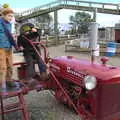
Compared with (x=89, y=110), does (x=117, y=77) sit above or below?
above

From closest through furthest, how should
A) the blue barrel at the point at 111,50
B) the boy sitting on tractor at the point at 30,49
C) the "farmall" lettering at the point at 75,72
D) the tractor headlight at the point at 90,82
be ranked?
the tractor headlight at the point at 90,82
the "farmall" lettering at the point at 75,72
the boy sitting on tractor at the point at 30,49
the blue barrel at the point at 111,50


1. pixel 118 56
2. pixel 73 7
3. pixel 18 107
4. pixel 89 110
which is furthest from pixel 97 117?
pixel 73 7

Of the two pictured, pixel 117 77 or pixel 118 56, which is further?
pixel 118 56

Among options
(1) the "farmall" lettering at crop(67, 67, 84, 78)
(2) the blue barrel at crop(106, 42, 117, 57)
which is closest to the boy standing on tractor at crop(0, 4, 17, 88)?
(1) the "farmall" lettering at crop(67, 67, 84, 78)

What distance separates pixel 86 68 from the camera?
4.48 m

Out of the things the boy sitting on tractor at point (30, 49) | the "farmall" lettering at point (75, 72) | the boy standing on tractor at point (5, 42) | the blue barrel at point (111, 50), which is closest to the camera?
the "farmall" lettering at point (75, 72)

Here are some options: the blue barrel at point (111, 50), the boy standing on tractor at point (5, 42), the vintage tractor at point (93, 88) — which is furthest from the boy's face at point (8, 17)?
the blue barrel at point (111, 50)

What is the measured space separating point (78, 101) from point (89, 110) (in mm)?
274

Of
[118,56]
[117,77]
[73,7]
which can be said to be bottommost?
[118,56]

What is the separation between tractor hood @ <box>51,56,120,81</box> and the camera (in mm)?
4066

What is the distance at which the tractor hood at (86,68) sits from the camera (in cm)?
407

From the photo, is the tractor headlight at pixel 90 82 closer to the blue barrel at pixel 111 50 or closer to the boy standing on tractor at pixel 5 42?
the boy standing on tractor at pixel 5 42

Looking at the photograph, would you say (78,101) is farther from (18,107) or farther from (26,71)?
(26,71)

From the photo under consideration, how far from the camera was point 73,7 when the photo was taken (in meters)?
39.1
